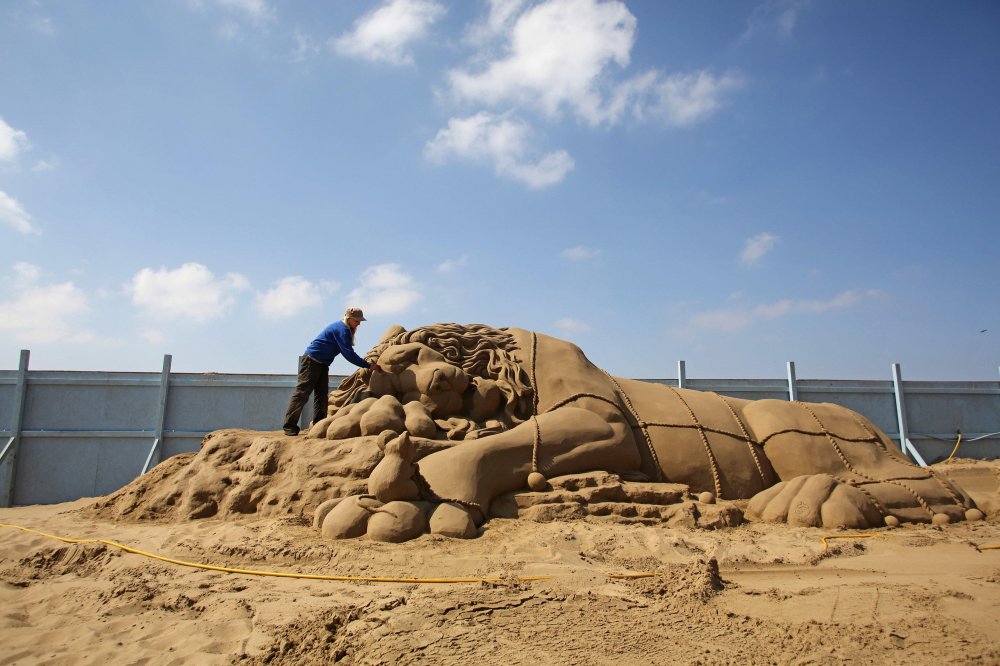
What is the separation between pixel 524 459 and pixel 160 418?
Result: 568 centimetres

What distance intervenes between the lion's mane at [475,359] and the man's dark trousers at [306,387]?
25cm

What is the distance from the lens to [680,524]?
14.8 ft

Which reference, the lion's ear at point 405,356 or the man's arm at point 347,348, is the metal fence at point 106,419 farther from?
the lion's ear at point 405,356

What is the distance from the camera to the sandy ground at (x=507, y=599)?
2.30 metres

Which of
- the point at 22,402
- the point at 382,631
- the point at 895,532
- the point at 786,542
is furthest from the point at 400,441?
the point at 22,402

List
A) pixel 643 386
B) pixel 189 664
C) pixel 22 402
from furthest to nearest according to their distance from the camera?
pixel 22 402
pixel 643 386
pixel 189 664

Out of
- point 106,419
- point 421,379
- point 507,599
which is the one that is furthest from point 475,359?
point 106,419

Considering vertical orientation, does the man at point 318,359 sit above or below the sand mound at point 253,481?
above

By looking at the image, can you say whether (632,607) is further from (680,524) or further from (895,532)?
(895,532)

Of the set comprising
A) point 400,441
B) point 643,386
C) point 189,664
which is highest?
point 643,386

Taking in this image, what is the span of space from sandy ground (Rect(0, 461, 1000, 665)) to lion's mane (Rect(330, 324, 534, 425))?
1202 millimetres

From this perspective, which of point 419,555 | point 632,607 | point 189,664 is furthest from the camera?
point 419,555

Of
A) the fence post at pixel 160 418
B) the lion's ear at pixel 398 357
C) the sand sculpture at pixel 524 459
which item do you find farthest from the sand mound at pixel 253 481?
the fence post at pixel 160 418

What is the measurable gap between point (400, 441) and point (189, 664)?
1.90 m
